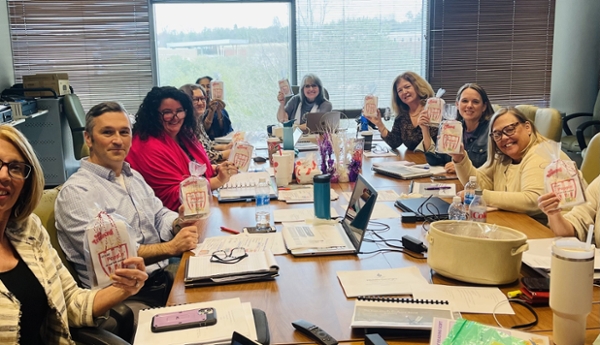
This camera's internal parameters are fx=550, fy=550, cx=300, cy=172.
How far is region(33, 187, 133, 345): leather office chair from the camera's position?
4.99ft

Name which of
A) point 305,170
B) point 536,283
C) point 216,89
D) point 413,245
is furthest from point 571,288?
point 216,89

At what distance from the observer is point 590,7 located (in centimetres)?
549

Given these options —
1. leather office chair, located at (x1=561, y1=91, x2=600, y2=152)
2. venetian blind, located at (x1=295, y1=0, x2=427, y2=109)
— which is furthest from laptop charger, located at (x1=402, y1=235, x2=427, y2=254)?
venetian blind, located at (x1=295, y1=0, x2=427, y2=109)

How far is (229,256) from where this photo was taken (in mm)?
1839

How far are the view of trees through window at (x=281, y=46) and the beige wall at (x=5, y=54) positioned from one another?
1499 millimetres

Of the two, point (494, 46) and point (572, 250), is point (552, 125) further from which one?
point (572, 250)

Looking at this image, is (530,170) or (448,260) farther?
(530,170)

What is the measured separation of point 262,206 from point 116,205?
0.69m

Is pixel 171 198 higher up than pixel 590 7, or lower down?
lower down

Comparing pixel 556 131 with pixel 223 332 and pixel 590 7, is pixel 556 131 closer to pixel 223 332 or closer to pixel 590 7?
pixel 590 7

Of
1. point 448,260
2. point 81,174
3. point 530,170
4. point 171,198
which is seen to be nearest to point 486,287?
point 448,260

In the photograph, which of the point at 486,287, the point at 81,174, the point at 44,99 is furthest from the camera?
the point at 44,99

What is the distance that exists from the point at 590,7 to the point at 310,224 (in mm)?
4715

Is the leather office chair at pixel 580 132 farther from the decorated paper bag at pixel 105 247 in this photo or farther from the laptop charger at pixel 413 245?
the decorated paper bag at pixel 105 247
